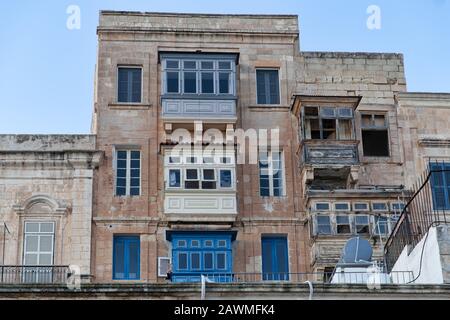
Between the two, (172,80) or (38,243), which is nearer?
(38,243)

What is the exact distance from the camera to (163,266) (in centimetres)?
3775

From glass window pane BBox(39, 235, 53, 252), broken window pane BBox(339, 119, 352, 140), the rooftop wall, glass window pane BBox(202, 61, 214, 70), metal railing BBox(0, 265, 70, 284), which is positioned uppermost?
glass window pane BBox(202, 61, 214, 70)

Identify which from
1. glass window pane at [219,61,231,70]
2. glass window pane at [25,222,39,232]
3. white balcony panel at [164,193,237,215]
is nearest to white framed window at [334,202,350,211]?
white balcony panel at [164,193,237,215]

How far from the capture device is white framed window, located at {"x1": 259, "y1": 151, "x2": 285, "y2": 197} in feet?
131

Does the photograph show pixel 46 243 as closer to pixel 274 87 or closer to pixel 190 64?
pixel 190 64

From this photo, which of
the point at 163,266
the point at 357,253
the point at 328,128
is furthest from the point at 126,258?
the point at 357,253

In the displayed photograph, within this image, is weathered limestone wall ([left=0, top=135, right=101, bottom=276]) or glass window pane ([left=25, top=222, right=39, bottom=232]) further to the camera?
glass window pane ([left=25, top=222, right=39, bottom=232])

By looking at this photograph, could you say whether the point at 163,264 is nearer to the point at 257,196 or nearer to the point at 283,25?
the point at 257,196

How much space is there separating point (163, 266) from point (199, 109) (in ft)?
19.1

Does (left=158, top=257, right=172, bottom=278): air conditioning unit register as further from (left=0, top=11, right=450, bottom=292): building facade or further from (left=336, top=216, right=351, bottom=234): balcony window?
(left=336, top=216, right=351, bottom=234): balcony window

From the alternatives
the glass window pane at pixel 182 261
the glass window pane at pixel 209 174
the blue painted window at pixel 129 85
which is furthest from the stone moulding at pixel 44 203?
the glass window pane at pixel 209 174

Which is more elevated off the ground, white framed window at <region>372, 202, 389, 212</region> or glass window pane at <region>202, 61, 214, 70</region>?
glass window pane at <region>202, 61, 214, 70</region>

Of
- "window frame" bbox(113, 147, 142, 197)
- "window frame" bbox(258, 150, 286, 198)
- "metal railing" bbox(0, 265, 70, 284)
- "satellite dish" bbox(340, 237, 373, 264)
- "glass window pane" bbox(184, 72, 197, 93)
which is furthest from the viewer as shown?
A: "glass window pane" bbox(184, 72, 197, 93)

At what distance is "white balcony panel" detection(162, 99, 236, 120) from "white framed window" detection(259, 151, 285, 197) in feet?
6.52
